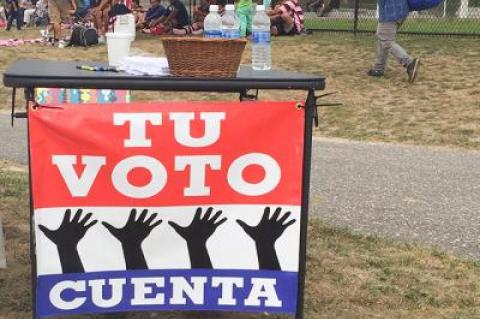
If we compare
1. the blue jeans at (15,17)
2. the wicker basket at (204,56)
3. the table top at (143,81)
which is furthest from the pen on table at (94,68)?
the blue jeans at (15,17)

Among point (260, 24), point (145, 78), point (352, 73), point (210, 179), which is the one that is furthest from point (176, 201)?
point (352, 73)

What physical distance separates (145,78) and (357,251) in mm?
2039

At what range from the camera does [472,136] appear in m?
7.86

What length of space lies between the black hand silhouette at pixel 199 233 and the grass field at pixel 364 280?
0.49 m

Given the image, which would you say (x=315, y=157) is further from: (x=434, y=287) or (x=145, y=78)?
(x=145, y=78)

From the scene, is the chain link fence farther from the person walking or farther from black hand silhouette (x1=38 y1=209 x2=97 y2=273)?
black hand silhouette (x1=38 y1=209 x2=97 y2=273)

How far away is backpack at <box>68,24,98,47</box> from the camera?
44.8 ft

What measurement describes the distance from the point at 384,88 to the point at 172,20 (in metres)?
7.40

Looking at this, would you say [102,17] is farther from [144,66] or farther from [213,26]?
[144,66]

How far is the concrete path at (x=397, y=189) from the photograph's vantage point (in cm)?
466

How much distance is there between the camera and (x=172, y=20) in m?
15.9

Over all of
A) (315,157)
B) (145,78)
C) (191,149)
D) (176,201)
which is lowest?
(315,157)

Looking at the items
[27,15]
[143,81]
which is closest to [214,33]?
[143,81]

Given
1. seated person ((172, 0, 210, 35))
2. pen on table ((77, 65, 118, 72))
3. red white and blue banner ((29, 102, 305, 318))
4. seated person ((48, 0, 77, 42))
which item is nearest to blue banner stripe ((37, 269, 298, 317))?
red white and blue banner ((29, 102, 305, 318))
